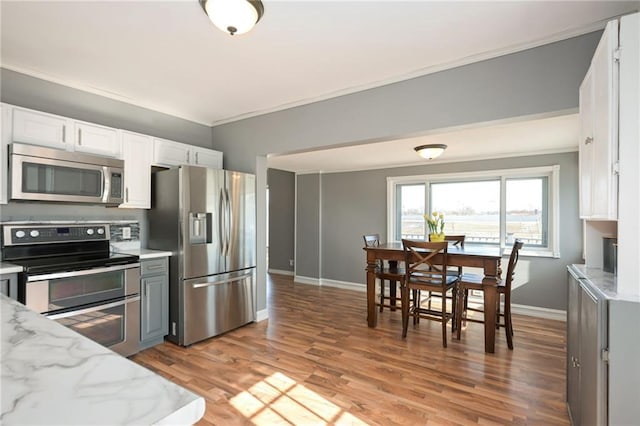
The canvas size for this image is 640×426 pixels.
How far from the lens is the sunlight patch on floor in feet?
6.73

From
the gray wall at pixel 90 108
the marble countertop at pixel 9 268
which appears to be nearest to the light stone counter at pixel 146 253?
the marble countertop at pixel 9 268

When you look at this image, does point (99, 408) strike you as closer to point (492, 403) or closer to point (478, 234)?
point (492, 403)

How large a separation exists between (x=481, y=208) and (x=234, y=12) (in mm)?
4654

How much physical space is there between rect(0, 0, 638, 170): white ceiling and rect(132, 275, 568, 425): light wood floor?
251 centimetres

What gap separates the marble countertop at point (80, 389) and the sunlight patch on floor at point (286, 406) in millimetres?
1536

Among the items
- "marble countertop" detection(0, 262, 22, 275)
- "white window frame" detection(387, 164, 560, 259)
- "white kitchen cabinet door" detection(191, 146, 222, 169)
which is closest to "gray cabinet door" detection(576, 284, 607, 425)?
"white window frame" detection(387, 164, 560, 259)

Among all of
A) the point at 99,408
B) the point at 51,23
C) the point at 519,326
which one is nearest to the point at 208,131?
the point at 51,23

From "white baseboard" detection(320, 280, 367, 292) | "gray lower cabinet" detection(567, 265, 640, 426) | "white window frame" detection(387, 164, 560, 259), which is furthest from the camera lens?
"white baseboard" detection(320, 280, 367, 292)

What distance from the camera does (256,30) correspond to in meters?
2.14

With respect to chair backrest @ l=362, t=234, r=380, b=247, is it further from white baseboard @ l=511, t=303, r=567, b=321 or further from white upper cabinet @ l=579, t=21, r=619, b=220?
white upper cabinet @ l=579, t=21, r=619, b=220

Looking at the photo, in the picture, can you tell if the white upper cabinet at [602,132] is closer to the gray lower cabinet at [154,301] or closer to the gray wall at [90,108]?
the gray lower cabinet at [154,301]

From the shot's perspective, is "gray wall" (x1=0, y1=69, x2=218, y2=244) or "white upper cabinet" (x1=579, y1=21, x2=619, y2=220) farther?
"gray wall" (x1=0, y1=69, x2=218, y2=244)

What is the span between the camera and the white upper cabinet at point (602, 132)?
4.45ft

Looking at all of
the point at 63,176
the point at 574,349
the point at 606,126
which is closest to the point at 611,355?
the point at 574,349
